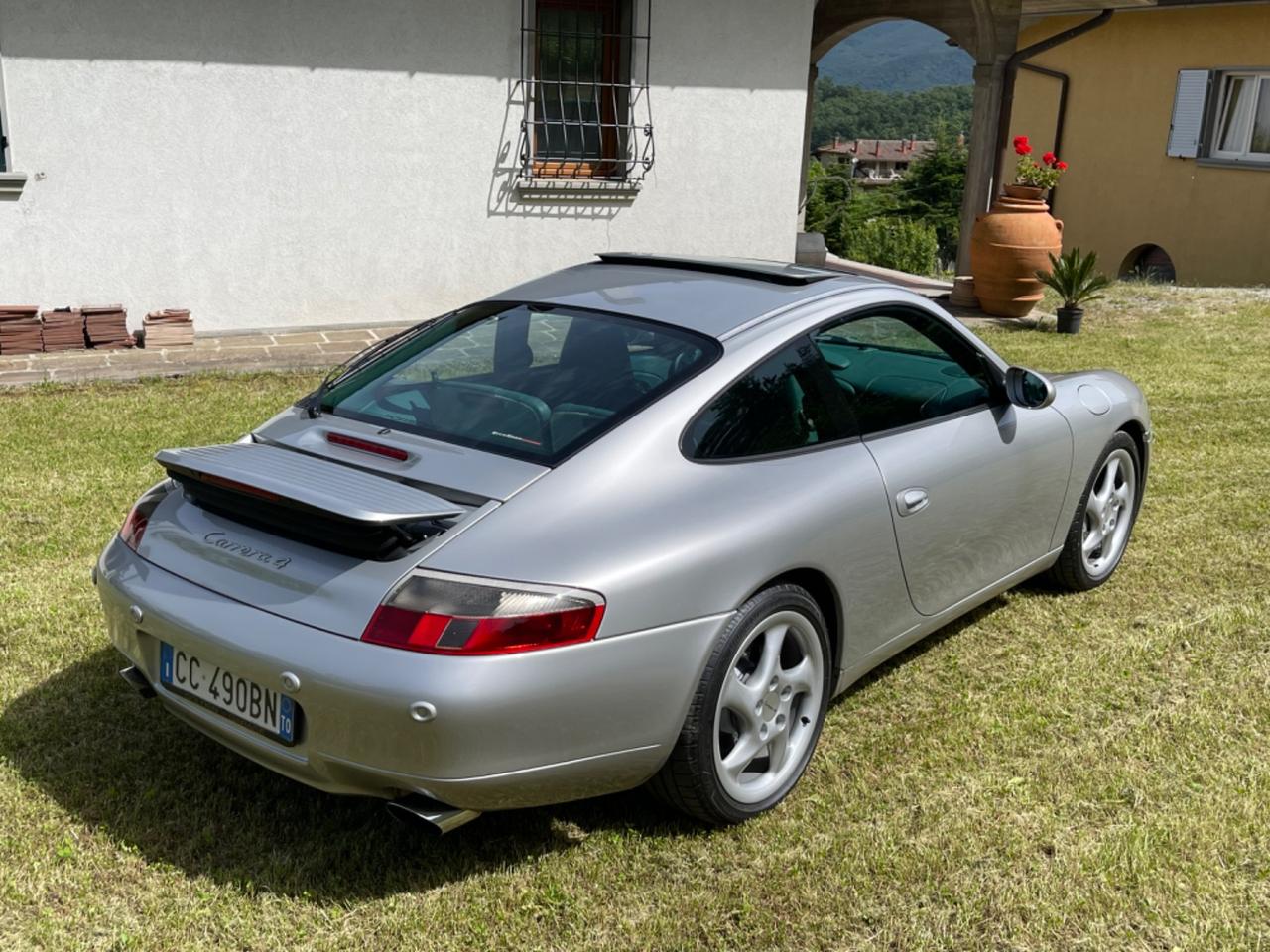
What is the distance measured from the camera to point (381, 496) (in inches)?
121

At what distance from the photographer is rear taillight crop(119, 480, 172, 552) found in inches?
138

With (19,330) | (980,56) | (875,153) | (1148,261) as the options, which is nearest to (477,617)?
(19,330)

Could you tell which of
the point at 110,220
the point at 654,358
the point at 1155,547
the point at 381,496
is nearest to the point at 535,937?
the point at 381,496

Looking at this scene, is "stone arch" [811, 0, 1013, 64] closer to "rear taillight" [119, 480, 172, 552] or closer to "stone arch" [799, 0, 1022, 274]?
"stone arch" [799, 0, 1022, 274]

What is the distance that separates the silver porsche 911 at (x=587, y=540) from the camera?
2900 mm

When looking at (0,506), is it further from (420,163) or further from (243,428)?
(420,163)

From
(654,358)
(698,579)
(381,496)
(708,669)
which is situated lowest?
(708,669)

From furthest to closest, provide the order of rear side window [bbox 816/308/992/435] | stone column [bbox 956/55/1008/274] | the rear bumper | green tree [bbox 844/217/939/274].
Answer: green tree [bbox 844/217/939/274], stone column [bbox 956/55/1008/274], rear side window [bbox 816/308/992/435], the rear bumper

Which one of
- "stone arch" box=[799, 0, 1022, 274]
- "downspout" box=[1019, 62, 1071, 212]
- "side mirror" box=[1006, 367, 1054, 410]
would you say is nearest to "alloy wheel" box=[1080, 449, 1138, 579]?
"side mirror" box=[1006, 367, 1054, 410]

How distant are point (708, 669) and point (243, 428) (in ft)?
15.9

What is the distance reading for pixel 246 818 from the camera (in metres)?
3.43

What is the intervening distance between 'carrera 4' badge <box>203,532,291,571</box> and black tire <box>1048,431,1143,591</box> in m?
3.13

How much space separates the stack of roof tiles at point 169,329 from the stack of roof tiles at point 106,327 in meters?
0.17

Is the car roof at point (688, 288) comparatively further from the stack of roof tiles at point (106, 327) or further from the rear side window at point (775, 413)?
the stack of roof tiles at point (106, 327)
